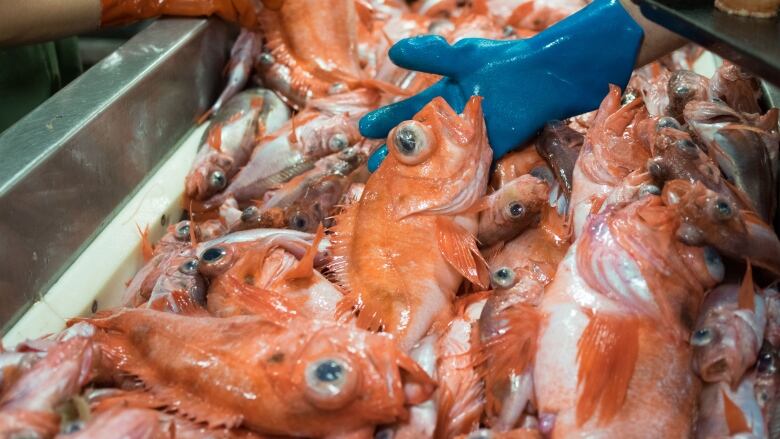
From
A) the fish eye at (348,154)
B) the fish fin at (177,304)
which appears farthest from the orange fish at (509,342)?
the fish eye at (348,154)

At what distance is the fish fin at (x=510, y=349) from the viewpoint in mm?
1584

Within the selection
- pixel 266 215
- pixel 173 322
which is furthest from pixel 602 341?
pixel 266 215

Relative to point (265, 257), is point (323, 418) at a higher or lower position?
higher

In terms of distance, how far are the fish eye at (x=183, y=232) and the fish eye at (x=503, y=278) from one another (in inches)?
49.4

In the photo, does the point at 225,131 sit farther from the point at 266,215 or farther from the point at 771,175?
the point at 771,175

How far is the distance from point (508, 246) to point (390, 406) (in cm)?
85

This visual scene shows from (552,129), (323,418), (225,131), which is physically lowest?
(225,131)

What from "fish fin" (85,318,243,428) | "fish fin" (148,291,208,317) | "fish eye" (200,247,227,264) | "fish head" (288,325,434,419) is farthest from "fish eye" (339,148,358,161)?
"fish head" (288,325,434,419)

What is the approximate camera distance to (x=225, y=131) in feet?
10.6

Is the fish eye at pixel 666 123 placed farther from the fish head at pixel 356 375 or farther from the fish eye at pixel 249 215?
the fish eye at pixel 249 215

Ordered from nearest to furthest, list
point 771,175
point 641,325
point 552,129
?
point 641,325 → point 771,175 → point 552,129

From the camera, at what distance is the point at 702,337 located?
60.0 inches

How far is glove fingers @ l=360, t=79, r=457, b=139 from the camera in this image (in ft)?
8.56

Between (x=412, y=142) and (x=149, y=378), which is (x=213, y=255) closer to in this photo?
(x=149, y=378)
